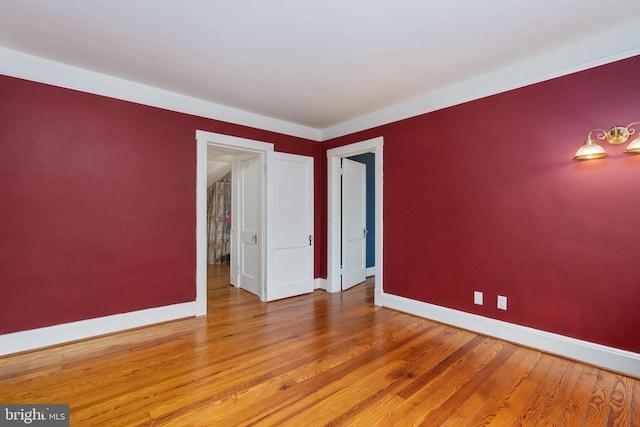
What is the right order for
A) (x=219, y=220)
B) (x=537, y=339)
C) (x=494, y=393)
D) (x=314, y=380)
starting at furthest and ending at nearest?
(x=219, y=220) < (x=537, y=339) < (x=314, y=380) < (x=494, y=393)

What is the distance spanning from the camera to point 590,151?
2.33 meters

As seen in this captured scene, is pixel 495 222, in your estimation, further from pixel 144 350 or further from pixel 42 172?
pixel 42 172

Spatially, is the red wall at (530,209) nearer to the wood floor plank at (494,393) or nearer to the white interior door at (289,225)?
the wood floor plank at (494,393)

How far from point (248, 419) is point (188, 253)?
2.25 m

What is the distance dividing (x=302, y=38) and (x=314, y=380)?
2.67 m

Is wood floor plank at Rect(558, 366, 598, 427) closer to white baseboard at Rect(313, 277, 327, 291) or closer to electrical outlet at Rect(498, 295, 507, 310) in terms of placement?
electrical outlet at Rect(498, 295, 507, 310)

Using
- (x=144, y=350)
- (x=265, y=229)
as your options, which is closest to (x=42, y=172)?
(x=144, y=350)

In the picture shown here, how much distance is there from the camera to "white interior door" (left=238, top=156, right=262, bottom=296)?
4.50 meters

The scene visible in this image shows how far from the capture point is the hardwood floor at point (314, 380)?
1.85 metres

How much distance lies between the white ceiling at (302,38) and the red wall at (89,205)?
0.47 meters

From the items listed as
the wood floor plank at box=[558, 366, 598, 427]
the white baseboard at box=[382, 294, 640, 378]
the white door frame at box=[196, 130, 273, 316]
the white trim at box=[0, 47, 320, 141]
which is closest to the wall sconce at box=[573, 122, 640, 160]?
the white baseboard at box=[382, 294, 640, 378]

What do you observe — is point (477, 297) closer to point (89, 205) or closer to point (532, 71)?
point (532, 71)

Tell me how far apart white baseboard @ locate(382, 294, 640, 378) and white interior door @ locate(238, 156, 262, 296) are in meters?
2.25

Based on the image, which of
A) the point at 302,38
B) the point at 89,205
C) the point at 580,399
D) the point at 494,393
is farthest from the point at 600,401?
the point at 89,205
